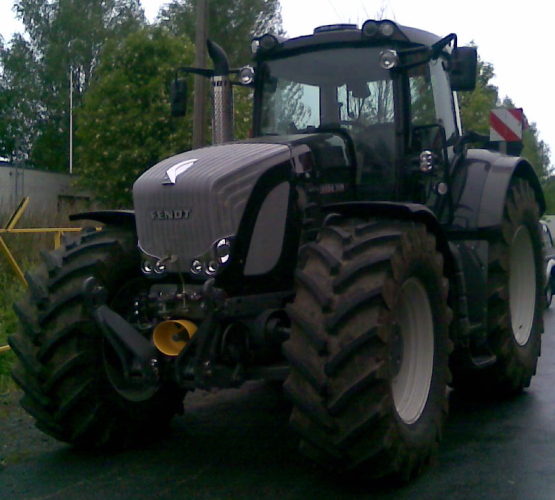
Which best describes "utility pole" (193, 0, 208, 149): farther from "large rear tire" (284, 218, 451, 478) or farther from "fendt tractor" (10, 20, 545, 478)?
"large rear tire" (284, 218, 451, 478)

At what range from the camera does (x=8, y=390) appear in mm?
7586

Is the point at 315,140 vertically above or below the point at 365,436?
above

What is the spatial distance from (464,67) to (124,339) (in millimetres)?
3010

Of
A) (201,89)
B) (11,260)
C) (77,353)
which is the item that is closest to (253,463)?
(77,353)

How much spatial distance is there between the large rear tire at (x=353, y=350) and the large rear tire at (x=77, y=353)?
117 cm

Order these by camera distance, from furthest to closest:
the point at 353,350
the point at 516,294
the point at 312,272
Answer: the point at 516,294 < the point at 312,272 < the point at 353,350

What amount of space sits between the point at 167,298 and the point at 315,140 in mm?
1503

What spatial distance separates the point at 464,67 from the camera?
19.3ft

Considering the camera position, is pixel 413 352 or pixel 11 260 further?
pixel 11 260

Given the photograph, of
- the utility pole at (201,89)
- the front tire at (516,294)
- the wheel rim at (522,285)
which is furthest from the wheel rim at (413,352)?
the utility pole at (201,89)

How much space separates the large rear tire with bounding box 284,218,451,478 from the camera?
4328 mm

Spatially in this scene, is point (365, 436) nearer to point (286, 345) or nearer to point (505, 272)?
point (286, 345)

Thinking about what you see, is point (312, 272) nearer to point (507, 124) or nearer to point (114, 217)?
point (114, 217)

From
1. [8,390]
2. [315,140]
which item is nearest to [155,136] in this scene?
[8,390]
